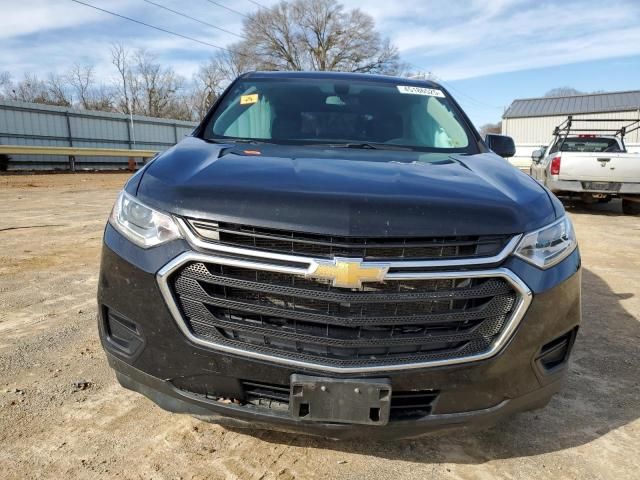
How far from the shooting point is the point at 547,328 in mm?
1834

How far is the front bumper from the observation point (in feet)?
5.70

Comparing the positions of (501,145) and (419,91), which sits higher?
(419,91)

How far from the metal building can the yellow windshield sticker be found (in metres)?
49.3

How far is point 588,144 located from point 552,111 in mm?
44476

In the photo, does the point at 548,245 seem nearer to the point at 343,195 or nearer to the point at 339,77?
the point at 343,195

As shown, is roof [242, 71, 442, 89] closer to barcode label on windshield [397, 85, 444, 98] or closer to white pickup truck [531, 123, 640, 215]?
barcode label on windshield [397, 85, 444, 98]

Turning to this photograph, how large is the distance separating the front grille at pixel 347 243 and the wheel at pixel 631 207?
10.8 m

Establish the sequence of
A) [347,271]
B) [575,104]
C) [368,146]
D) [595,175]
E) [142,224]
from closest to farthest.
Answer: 1. [347,271]
2. [142,224]
3. [368,146]
4. [595,175]
5. [575,104]

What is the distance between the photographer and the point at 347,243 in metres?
1.66

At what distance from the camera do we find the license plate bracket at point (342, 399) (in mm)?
1675

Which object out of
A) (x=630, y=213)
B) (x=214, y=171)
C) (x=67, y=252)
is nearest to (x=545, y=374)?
(x=214, y=171)

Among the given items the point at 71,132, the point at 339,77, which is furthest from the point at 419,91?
the point at 71,132

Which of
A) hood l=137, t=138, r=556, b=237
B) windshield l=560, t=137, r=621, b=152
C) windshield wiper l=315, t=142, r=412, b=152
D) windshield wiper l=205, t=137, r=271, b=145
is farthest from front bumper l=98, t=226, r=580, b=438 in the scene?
windshield l=560, t=137, r=621, b=152

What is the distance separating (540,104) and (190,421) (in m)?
58.7
